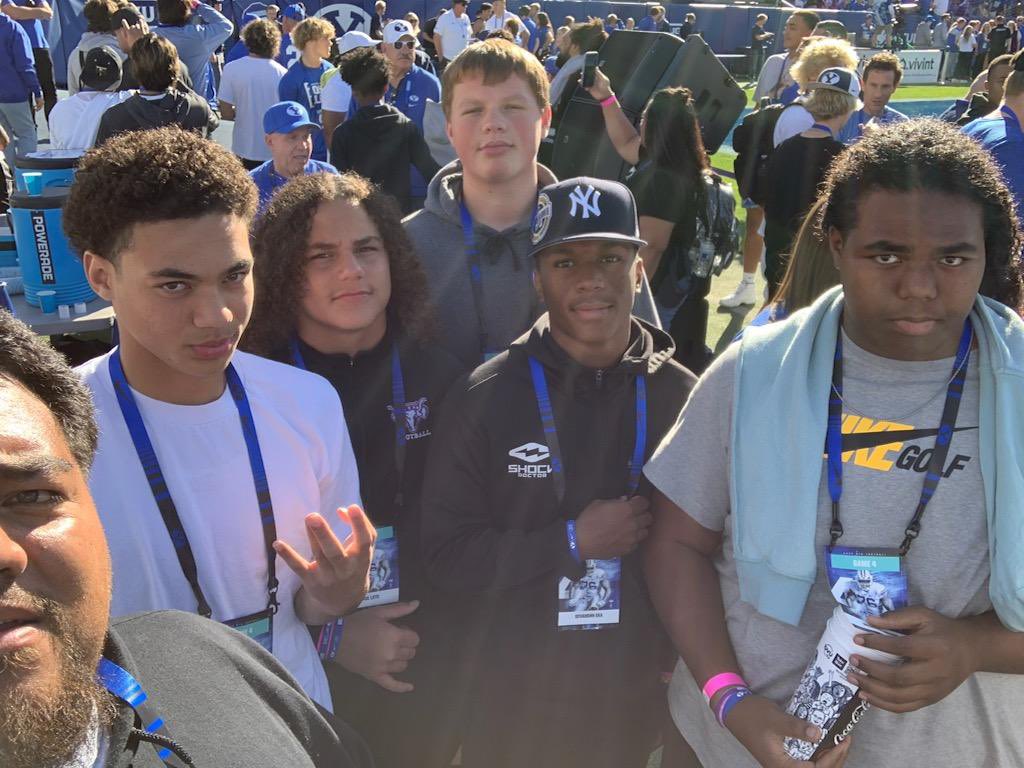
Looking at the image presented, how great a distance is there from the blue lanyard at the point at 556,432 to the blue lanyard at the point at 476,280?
1.87 ft

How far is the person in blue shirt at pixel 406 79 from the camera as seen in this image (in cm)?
680

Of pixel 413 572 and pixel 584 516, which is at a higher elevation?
pixel 584 516

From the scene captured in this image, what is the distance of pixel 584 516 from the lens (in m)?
2.05

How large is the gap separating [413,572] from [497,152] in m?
1.38

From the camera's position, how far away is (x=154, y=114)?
5.21 meters

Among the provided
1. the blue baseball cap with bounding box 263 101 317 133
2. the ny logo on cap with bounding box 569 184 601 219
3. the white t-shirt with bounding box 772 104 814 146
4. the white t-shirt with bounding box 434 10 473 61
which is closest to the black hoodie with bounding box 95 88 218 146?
the blue baseball cap with bounding box 263 101 317 133

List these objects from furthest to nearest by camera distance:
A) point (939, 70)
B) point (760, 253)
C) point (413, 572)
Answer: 1. point (939, 70)
2. point (760, 253)
3. point (413, 572)

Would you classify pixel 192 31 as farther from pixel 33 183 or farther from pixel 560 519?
pixel 560 519

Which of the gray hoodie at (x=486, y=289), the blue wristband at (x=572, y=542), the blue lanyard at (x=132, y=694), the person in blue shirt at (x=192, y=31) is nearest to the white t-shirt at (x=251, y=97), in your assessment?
the person in blue shirt at (x=192, y=31)

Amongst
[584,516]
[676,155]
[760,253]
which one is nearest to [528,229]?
[584,516]

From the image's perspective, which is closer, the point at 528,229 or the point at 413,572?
the point at 413,572

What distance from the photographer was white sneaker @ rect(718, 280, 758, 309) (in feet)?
23.1

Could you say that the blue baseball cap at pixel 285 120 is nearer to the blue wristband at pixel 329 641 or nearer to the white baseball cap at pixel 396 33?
the white baseball cap at pixel 396 33

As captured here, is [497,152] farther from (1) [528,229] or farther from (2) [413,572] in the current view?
(2) [413,572]
